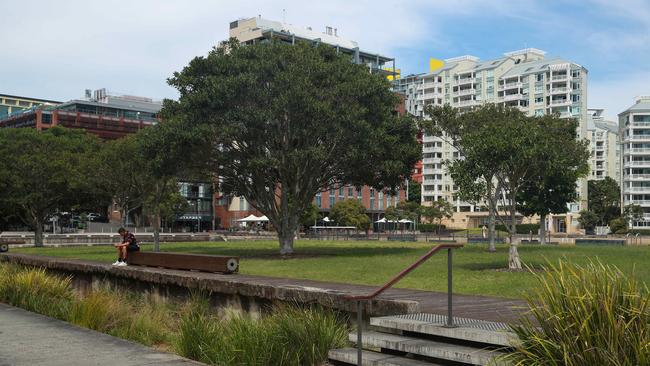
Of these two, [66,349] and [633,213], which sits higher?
[633,213]

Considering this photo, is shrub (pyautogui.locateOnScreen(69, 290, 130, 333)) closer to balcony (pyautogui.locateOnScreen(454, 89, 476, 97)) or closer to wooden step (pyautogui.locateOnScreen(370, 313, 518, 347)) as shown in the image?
wooden step (pyautogui.locateOnScreen(370, 313, 518, 347))

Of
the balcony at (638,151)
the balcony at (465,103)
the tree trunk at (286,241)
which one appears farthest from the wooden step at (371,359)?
the balcony at (465,103)

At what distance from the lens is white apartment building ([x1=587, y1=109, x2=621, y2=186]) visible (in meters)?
127

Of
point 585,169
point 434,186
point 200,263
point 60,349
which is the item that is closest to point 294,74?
point 200,263

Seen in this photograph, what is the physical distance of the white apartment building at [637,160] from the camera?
117938 mm

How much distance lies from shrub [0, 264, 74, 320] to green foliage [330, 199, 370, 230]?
82.5 m

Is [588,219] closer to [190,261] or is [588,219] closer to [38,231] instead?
[38,231]

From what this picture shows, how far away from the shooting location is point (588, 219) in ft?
341

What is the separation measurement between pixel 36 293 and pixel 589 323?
13.4 metres

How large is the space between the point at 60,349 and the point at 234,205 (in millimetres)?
115659

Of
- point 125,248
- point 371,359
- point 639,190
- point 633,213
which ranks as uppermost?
point 639,190

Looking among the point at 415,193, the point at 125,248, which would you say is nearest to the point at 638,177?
the point at 415,193

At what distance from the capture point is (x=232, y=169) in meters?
34.4

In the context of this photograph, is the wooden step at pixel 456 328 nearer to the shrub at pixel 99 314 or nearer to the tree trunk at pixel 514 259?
the shrub at pixel 99 314
